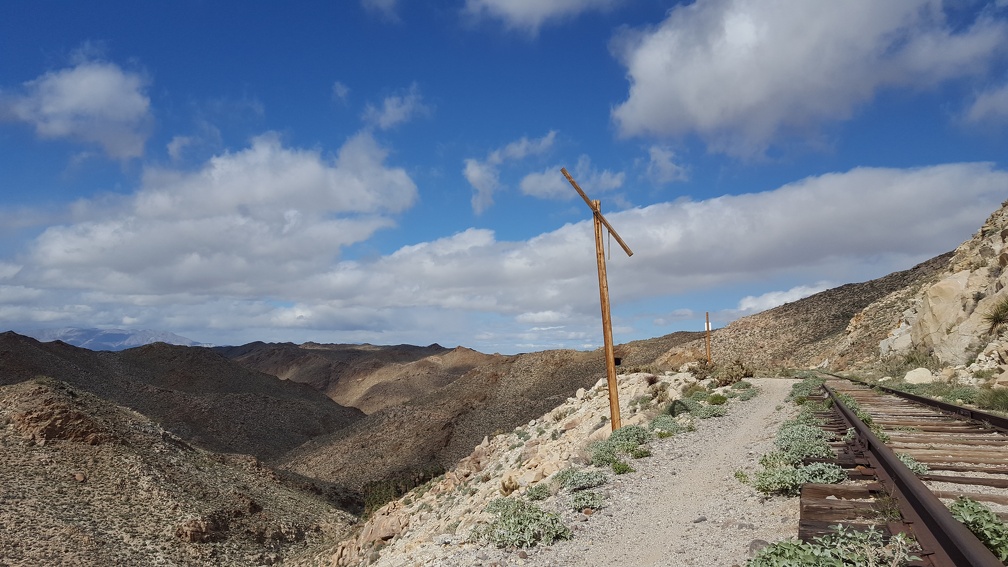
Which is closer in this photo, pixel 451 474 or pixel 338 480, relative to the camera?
pixel 451 474

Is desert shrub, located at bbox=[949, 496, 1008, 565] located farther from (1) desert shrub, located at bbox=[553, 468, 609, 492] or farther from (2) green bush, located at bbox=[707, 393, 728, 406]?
(2) green bush, located at bbox=[707, 393, 728, 406]

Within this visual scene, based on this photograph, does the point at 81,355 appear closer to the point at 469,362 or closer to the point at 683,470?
the point at 469,362

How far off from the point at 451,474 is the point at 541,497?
1318 cm

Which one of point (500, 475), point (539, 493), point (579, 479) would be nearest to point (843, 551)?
point (579, 479)

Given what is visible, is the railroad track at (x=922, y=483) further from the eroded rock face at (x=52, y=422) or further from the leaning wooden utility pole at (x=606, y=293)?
the eroded rock face at (x=52, y=422)

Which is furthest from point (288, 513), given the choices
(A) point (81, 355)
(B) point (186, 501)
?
(A) point (81, 355)

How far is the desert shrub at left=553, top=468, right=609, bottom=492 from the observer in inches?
402

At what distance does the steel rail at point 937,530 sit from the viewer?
381 cm

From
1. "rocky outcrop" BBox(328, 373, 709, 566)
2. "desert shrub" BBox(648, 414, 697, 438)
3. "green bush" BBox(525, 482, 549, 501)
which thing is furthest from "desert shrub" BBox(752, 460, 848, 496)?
"desert shrub" BBox(648, 414, 697, 438)

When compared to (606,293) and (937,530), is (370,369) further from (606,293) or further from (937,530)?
(937,530)

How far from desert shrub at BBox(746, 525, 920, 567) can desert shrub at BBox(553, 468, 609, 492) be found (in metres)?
5.43

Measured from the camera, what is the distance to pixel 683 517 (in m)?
7.73

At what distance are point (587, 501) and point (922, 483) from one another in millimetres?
4291

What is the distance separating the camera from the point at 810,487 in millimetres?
6539
